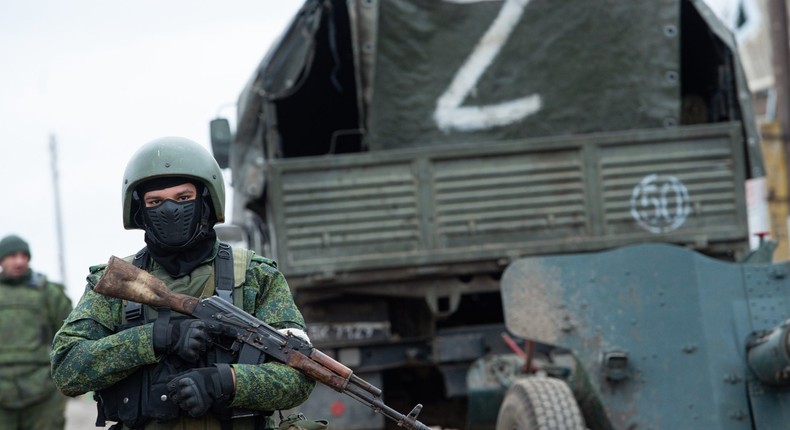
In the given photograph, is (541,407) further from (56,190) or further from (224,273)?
(56,190)

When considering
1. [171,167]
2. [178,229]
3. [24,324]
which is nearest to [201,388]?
[178,229]

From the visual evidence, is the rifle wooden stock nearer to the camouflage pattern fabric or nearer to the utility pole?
the camouflage pattern fabric

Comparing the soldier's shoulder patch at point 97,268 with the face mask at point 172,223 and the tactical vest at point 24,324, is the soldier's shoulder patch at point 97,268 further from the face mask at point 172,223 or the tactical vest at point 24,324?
the tactical vest at point 24,324

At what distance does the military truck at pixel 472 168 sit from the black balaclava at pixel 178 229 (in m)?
4.54

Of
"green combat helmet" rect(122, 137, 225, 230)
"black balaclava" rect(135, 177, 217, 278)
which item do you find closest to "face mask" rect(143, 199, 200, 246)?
Result: "black balaclava" rect(135, 177, 217, 278)

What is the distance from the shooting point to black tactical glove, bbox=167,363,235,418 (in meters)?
3.87

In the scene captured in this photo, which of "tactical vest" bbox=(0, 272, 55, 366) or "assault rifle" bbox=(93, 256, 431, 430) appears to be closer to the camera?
"assault rifle" bbox=(93, 256, 431, 430)

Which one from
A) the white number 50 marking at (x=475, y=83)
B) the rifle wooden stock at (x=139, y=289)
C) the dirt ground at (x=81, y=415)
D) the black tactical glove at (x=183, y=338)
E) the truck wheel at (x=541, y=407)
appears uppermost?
the white number 50 marking at (x=475, y=83)

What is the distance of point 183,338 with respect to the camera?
3.99 metres

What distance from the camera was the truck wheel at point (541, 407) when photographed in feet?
22.2

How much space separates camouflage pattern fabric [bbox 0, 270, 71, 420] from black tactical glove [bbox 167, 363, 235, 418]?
5268 mm

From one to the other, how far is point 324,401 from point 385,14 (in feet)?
8.08

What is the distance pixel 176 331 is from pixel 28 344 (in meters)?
5.31

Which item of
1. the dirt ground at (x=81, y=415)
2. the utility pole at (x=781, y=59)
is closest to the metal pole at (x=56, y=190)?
the dirt ground at (x=81, y=415)
